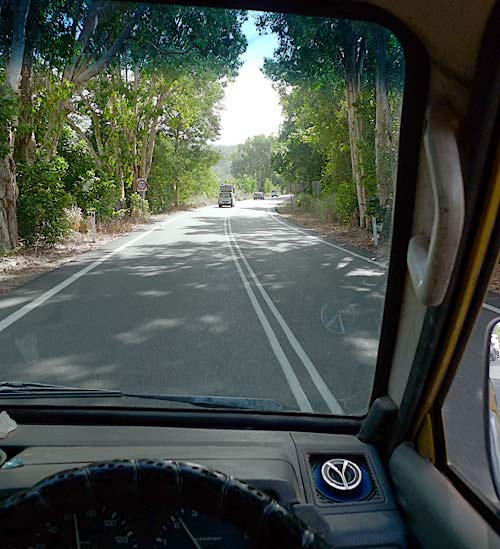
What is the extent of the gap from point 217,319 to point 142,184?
15115mm

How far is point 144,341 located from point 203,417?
9.55 ft

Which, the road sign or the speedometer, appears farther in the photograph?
the road sign

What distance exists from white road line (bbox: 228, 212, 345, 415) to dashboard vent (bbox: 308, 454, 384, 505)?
536 millimetres

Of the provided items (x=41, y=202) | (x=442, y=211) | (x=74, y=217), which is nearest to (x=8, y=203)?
(x=41, y=202)

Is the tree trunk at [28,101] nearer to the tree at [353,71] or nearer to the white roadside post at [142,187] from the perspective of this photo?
the tree at [353,71]

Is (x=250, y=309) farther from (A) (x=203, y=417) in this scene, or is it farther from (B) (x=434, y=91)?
(B) (x=434, y=91)

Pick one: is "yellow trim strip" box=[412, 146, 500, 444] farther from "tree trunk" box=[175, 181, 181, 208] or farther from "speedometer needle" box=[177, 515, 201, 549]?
"tree trunk" box=[175, 181, 181, 208]

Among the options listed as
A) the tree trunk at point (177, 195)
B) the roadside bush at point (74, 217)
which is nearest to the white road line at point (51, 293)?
the tree trunk at point (177, 195)

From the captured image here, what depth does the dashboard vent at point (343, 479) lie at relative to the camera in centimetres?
205

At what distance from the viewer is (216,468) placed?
199 centimetres

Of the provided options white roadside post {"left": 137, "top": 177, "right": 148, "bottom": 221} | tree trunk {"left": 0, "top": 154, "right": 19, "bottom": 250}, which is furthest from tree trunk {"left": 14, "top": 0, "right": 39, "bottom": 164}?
white roadside post {"left": 137, "top": 177, "right": 148, "bottom": 221}

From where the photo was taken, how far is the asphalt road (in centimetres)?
381

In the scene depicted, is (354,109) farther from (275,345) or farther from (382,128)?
(275,345)

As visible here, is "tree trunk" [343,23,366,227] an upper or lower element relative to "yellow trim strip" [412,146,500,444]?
upper
